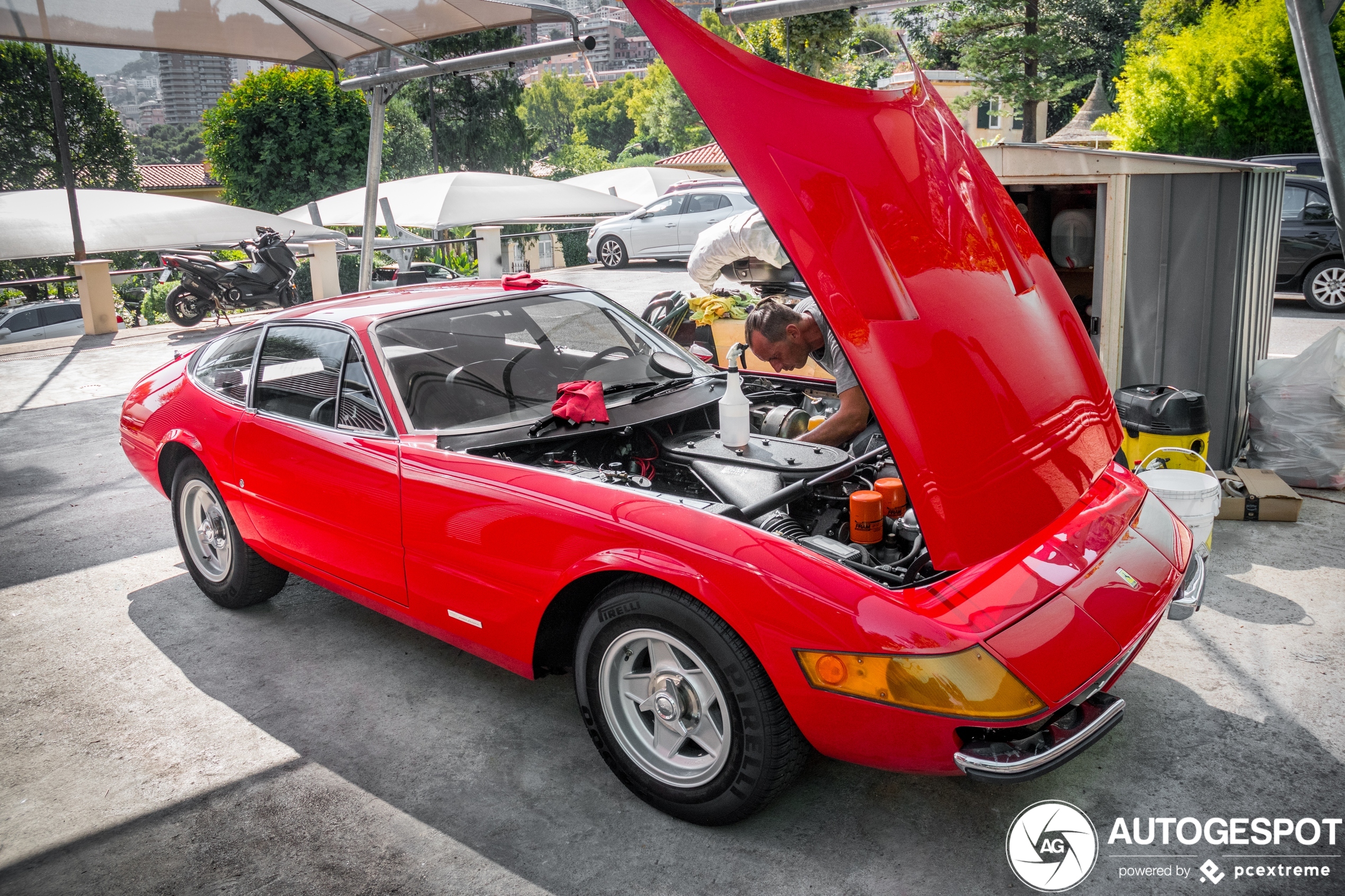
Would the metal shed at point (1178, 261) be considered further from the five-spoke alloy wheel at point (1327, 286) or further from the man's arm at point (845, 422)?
the five-spoke alloy wheel at point (1327, 286)

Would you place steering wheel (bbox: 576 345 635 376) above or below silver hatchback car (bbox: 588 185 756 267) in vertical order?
below

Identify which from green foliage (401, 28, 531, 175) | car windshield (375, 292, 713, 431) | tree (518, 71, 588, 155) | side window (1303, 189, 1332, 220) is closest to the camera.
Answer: car windshield (375, 292, 713, 431)

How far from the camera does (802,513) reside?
11.0 ft

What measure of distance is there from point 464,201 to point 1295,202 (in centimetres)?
1277

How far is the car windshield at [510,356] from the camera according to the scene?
3596 mm

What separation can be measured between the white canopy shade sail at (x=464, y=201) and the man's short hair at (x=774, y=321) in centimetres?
1308

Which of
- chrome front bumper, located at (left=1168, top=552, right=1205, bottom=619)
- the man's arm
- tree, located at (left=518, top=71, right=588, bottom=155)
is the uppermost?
tree, located at (left=518, top=71, right=588, bottom=155)

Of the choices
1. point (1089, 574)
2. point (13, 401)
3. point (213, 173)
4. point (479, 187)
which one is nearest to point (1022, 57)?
point (479, 187)

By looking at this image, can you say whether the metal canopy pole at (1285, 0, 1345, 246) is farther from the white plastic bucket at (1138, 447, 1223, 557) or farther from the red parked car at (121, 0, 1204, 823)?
the red parked car at (121, 0, 1204, 823)

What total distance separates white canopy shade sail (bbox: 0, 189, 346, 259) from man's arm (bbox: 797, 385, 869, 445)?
59.6 ft

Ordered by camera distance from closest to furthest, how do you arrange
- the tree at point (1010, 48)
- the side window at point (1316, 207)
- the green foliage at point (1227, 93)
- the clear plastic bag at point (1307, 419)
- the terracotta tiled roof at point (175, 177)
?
the clear plastic bag at point (1307, 419), the side window at point (1316, 207), the green foliage at point (1227, 93), the tree at point (1010, 48), the terracotta tiled roof at point (175, 177)

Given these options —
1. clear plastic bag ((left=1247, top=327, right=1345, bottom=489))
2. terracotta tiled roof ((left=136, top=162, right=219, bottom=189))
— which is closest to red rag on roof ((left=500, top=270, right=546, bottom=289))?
clear plastic bag ((left=1247, top=327, right=1345, bottom=489))

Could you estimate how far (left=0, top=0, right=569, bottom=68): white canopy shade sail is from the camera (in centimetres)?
800

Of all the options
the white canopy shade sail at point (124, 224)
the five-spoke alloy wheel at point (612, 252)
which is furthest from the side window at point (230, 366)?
the white canopy shade sail at point (124, 224)
